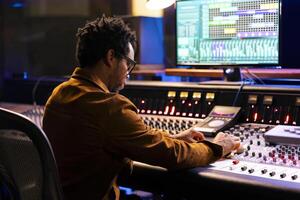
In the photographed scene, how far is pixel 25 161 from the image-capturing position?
1370mm

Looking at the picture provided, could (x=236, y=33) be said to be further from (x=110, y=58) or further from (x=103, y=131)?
(x=103, y=131)

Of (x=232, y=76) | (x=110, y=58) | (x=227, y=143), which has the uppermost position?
(x=110, y=58)

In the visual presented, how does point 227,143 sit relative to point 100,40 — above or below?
below

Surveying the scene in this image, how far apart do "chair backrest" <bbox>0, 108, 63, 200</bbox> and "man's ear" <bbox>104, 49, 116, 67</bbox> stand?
0.46 m

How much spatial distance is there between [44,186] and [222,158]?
0.66 metres

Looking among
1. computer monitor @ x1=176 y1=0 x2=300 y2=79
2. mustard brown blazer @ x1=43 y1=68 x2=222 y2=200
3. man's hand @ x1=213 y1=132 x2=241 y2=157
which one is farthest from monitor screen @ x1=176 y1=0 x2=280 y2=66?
mustard brown blazer @ x1=43 y1=68 x2=222 y2=200

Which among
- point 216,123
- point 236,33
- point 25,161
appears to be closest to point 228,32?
point 236,33

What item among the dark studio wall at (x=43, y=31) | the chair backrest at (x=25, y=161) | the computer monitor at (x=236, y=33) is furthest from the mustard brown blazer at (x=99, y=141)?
the dark studio wall at (x=43, y=31)

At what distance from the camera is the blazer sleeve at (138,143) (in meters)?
1.55

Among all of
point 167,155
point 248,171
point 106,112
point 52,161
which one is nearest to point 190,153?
point 167,155

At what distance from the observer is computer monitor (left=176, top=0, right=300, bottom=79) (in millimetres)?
2287

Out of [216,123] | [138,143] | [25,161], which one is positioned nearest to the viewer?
[25,161]

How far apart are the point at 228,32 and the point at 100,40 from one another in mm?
914

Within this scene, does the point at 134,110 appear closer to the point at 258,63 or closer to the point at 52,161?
the point at 52,161
